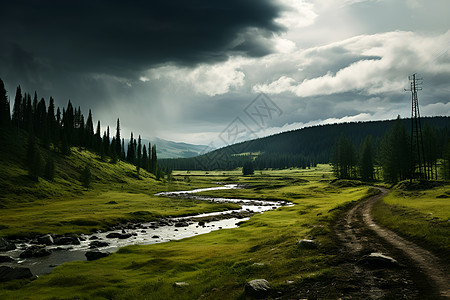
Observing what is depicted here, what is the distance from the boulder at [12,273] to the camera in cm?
2597

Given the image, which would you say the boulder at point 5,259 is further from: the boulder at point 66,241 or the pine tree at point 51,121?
the pine tree at point 51,121

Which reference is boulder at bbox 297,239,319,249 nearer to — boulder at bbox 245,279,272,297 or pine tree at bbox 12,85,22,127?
boulder at bbox 245,279,272,297

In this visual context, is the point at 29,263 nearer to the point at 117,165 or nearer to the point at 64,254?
the point at 64,254

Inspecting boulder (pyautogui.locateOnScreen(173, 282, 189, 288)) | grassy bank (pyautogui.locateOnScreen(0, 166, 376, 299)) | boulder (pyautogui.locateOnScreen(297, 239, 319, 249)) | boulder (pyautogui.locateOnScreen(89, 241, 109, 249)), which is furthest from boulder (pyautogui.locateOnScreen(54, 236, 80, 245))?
boulder (pyautogui.locateOnScreen(297, 239, 319, 249))

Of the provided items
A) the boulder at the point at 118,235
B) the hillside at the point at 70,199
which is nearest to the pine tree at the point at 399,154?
the hillside at the point at 70,199

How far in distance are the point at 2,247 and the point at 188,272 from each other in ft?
111

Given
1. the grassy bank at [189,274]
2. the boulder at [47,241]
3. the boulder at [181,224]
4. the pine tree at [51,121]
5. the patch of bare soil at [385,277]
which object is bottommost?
the boulder at [181,224]

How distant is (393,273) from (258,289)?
27.7 ft

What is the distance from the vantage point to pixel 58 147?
162750mm

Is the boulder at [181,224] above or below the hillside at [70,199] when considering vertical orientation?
below

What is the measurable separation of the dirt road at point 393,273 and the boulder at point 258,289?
4.30m

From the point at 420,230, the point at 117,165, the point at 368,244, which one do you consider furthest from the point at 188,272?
the point at 117,165

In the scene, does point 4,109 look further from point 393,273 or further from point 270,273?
point 393,273

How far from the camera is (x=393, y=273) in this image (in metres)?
16.4
